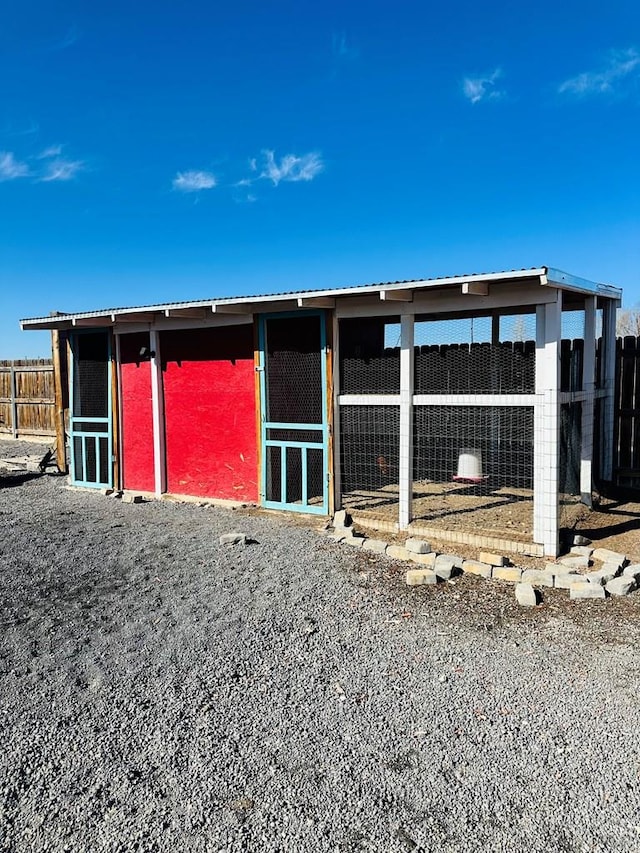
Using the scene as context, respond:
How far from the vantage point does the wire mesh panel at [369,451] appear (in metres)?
6.99

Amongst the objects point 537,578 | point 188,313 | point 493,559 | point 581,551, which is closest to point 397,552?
point 493,559

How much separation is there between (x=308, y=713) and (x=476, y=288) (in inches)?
163

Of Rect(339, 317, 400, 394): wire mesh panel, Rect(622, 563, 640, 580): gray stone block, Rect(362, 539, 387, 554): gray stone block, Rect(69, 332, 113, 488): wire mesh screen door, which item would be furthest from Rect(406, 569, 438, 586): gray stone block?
Rect(69, 332, 113, 488): wire mesh screen door

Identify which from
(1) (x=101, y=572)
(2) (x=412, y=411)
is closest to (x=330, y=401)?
(2) (x=412, y=411)

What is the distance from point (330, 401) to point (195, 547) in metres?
2.25

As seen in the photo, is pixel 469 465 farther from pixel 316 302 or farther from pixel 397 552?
pixel 316 302

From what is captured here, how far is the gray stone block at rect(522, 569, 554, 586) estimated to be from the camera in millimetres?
4934

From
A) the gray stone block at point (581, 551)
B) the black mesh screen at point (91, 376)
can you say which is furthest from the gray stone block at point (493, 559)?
the black mesh screen at point (91, 376)

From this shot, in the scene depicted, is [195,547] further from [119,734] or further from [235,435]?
[119,734]

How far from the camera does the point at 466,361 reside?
20.9ft

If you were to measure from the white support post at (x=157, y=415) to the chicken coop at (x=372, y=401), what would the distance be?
0.08ft

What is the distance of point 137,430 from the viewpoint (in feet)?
29.8

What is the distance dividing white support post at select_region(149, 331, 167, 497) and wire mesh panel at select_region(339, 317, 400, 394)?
2920 millimetres

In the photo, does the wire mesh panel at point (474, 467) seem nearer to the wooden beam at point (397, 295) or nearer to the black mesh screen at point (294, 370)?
the wooden beam at point (397, 295)
